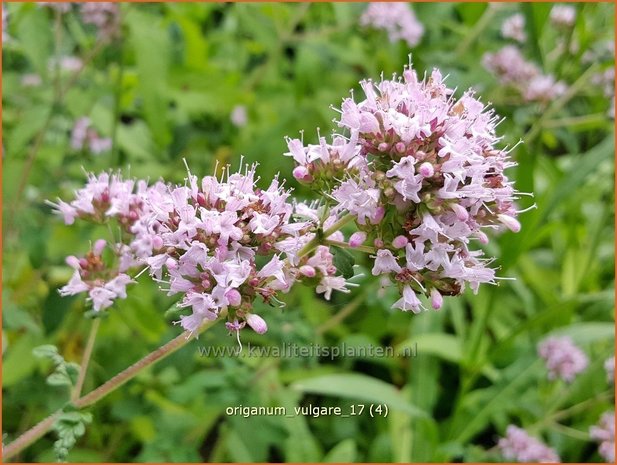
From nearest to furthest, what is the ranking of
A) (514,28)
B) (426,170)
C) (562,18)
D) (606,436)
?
(426,170) → (606,436) → (562,18) → (514,28)

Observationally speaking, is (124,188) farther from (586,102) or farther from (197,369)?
(586,102)

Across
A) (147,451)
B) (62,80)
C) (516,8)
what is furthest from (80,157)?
(516,8)

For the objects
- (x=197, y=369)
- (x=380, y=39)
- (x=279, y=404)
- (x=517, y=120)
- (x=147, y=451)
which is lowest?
(x=147, y=451)

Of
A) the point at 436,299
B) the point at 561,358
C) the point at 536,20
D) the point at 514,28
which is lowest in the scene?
the point at 436,299

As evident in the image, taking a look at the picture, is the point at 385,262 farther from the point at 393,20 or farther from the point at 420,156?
A: the point at 393,20

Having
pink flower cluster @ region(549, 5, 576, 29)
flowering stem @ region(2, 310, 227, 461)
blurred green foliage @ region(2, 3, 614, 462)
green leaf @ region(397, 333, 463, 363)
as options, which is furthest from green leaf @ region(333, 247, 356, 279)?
pink flower cluster @ region(549, 5, 576, 29)

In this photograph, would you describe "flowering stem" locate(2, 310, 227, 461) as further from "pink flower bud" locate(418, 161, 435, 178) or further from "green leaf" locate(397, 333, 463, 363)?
"green leaf" locate(397, 333, 463, 363)

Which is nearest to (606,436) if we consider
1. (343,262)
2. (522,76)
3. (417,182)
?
(522,76)
